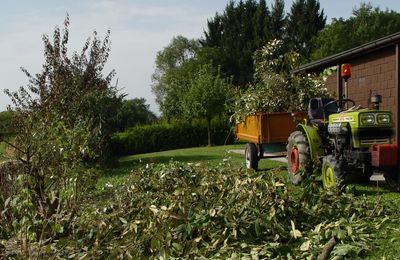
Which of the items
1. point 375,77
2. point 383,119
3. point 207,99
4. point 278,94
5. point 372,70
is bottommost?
point 383,119

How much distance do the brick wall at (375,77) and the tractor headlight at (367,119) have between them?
3.75 m

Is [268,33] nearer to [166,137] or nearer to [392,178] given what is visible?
[166,137]

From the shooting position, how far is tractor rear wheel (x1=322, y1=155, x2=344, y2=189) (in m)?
6.71

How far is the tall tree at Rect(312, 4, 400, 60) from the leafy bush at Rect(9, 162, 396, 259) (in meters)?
33.2

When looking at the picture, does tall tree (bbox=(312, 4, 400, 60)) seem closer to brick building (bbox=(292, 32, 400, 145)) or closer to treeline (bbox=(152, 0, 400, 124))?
treeline (bbox=(152, 0, 400, 124))

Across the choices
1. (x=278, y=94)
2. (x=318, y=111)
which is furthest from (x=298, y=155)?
(x=278, y=94)

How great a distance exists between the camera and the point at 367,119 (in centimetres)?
691

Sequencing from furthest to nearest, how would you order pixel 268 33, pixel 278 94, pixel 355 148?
pixel 268 33
pixel 278 94
pixel 355 148

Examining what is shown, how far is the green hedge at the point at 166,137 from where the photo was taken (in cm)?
2468

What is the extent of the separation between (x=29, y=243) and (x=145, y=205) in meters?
1.32

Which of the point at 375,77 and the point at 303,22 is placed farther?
the point at 303,22

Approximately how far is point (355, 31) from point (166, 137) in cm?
2161

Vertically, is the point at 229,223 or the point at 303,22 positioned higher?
the point at 303,22

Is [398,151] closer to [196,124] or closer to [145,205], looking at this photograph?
[145,205]
